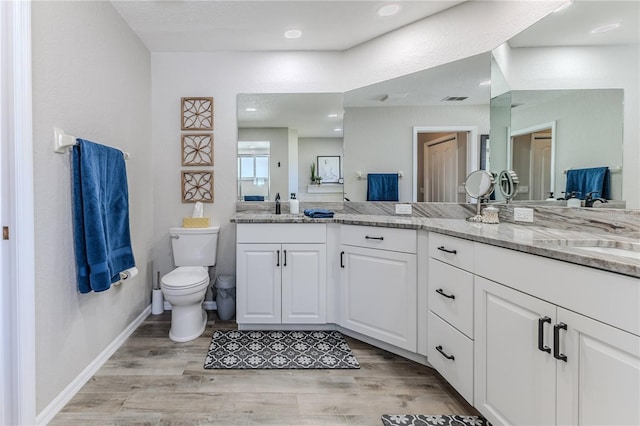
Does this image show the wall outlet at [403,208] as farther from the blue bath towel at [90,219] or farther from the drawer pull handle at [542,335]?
the blue bath towel at [90,219]

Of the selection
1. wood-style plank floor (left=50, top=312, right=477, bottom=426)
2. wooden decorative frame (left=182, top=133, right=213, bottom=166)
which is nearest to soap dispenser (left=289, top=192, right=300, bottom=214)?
wooden decorative frame (left=182, top=133, right=213, bottom=166)

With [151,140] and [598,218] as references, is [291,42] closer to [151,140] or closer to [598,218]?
[151,140]

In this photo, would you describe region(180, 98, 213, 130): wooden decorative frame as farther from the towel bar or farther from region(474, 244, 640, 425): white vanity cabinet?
region(474, 244, 640, 425): white vanity cabinet

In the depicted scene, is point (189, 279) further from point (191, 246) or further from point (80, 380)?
point (80, 380)

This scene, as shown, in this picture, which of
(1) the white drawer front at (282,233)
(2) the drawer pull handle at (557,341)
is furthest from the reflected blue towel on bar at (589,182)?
(1) the white drawer front at (282,233)

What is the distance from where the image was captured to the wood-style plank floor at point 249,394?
1.40 meters

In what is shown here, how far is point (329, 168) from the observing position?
2.71 m

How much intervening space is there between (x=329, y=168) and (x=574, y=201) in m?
1.75

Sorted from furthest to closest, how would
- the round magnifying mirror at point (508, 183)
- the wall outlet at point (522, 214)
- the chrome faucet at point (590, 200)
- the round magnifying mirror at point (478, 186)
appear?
the round magnifying mirror at point (478, 186)
the round magnifying mirror at point (508, 183)
the wall outlet at point (522, 214)
the chrome faucet at point (590, 200)

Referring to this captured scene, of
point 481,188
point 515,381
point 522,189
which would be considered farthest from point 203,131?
point 515,381

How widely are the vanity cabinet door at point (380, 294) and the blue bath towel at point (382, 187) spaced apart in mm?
659

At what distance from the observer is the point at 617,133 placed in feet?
4.65

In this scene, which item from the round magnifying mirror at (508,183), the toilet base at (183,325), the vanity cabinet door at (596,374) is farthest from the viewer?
the toilet base at (183,325)

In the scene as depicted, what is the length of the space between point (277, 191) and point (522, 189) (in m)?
1.93
